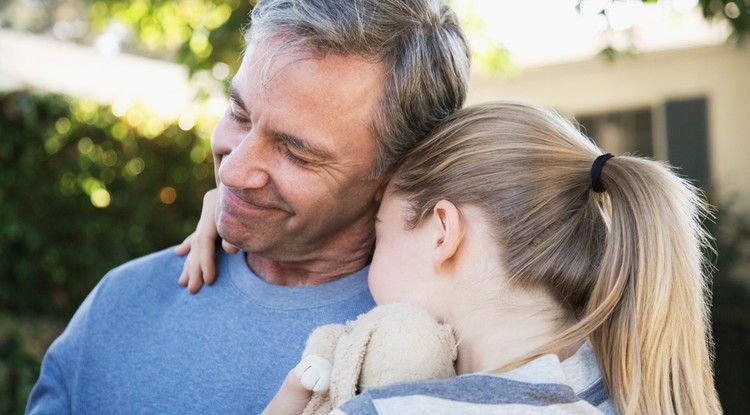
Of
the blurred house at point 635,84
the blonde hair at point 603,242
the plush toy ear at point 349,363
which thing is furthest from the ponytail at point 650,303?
the blurred house at point 635,84

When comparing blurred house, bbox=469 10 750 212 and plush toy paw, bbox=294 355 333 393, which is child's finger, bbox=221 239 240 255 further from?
blurred house, bbox=469 10 750 212

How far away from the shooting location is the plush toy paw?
1.67 metres

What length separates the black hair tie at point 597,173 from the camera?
1781mm

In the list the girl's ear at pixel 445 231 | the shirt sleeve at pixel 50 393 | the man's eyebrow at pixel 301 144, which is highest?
the man's eyebrow at pixel 301 144

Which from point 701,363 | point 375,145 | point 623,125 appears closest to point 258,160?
point 375,145

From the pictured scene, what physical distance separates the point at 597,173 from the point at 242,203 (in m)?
0.81

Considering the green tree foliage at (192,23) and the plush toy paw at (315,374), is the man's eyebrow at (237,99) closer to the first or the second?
the plush toy paw at (315,374)

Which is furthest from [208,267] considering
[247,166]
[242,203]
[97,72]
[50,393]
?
[97,72]

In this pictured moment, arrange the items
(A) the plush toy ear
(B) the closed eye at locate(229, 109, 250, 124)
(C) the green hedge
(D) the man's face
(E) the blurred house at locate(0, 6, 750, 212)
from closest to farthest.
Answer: (A) the plush toy ear
(D) the man's face
(B) the closed eye at locate(229, 109, 250, 124)
(C) the green hedge
(E) the blurred house at locate(0, 6, 750, 212)

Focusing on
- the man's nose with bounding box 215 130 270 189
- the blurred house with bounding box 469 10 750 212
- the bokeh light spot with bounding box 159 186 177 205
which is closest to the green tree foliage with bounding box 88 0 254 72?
the bokeh light spot with bounding box 159 186 177 205

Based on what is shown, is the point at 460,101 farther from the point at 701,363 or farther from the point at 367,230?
the point at 701,363

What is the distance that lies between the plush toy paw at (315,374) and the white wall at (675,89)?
762cm

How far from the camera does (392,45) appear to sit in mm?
2016

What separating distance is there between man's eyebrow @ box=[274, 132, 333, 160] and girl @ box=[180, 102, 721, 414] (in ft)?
0.81
